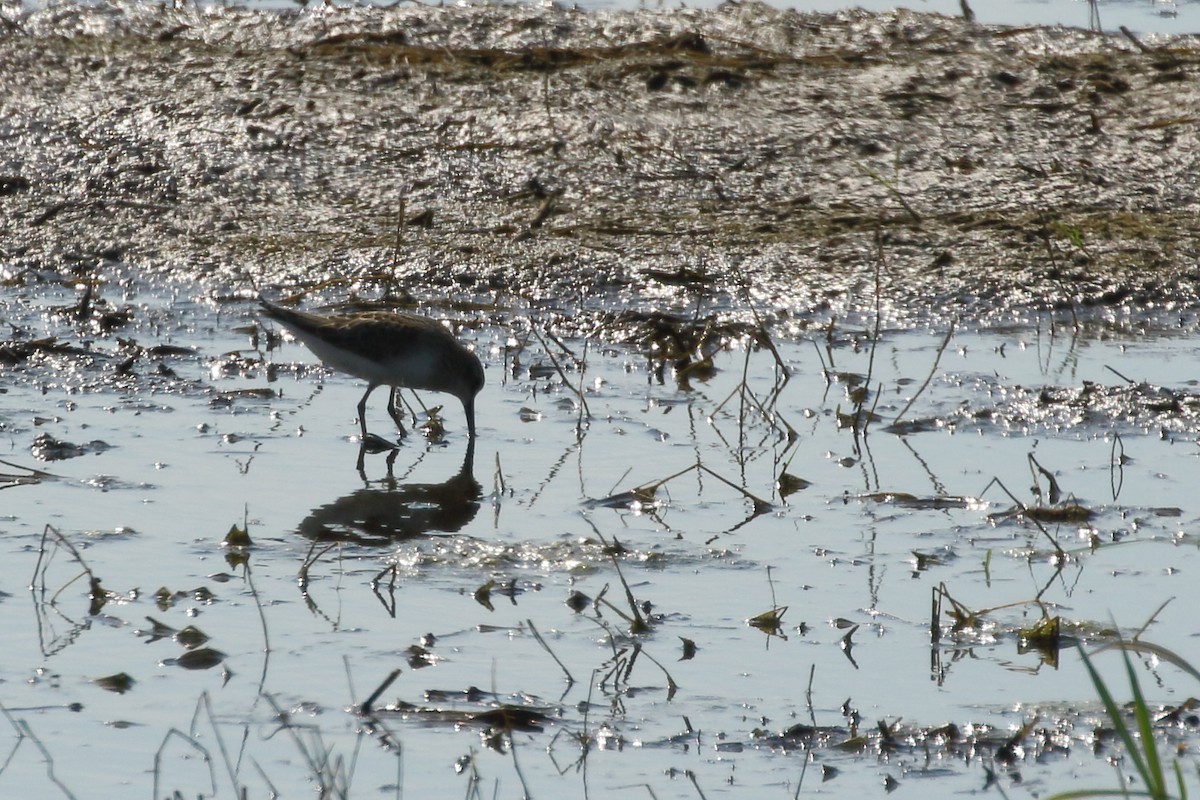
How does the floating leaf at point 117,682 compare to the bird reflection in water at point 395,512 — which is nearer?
the floating leaf at point 117,682

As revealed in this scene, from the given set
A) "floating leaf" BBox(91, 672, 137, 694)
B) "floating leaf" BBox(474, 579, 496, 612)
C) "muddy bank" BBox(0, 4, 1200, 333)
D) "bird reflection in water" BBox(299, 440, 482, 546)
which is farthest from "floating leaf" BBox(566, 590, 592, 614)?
"muddy bank" BBox(0, 4, 1200, 333)

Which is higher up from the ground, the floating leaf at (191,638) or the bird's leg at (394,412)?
the floating leaf at (191,638)

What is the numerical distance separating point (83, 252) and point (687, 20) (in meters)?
5.21

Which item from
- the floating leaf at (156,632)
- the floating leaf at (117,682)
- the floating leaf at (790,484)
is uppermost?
the floating leaf at (117,682)

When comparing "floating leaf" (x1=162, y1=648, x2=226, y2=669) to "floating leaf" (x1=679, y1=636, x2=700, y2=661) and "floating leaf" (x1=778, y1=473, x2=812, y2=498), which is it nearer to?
"floating leaf" (x1=679, y1=636, x2=700, y2=661)

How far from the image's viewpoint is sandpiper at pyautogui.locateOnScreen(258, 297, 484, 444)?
7965 mm

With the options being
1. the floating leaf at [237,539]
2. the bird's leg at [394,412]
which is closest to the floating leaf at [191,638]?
the floating leaf at [237,539]

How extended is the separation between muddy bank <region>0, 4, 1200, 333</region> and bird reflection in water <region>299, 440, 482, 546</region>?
7.92ft

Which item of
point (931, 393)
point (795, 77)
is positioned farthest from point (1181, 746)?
point (795, 77)

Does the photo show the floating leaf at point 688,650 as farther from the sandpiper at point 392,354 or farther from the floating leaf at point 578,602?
the sandpiper at point 392,354

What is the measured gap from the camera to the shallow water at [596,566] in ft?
15.5

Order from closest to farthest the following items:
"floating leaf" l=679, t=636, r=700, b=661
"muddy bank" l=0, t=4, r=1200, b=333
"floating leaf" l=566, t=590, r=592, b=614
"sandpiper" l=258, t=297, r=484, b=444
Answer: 1. "floating leaf" l=679, t=636, r=700, b=661
2. "floating leaf" l=566, t=590, r=592, b=614
3. "sandpiper" l=258, t=297, r=484, b=444
4. "muddy bank" l=0, t=4, r=1200, b=333

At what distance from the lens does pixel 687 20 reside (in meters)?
13.5

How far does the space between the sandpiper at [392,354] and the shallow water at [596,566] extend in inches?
8.8
